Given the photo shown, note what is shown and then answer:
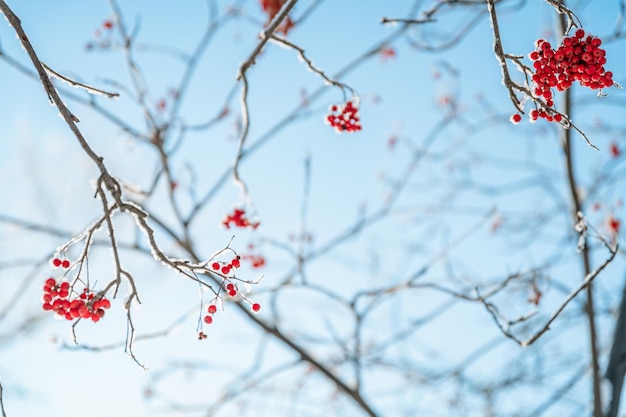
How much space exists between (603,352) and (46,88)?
5.00 metres

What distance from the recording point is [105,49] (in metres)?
4.65

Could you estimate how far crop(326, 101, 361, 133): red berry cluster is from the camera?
2.77m

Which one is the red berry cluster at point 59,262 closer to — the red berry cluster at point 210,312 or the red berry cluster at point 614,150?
the red berry cluster at point 210,312

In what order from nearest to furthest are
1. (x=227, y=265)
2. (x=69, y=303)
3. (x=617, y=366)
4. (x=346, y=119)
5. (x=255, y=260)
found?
(x=69, y=303) → (x=227, y=265) → (x=346, y=119) → (x=617, y=366) → (x=255, y=260)

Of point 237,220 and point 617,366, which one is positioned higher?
point 237,220

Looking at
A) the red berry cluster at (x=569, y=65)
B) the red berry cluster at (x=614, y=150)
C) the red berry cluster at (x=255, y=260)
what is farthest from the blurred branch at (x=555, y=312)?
the red berry cluster at (x=614, y=150)

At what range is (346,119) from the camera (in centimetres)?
278

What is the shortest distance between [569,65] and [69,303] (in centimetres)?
185

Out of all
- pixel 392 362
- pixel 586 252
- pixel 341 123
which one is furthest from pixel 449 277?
pixel 341 123

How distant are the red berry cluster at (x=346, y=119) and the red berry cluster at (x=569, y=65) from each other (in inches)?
39.7

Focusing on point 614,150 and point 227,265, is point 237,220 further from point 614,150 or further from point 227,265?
point 614,150

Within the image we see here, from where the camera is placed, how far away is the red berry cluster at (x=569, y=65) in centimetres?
183

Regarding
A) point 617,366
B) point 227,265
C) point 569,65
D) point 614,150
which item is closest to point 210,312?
point 227,265

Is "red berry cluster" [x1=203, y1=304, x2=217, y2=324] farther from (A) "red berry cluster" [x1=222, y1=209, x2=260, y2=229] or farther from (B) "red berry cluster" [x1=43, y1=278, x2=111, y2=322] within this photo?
(A) "red berry cluster" [x1=222, y1=209, x2=260, y2=229]
